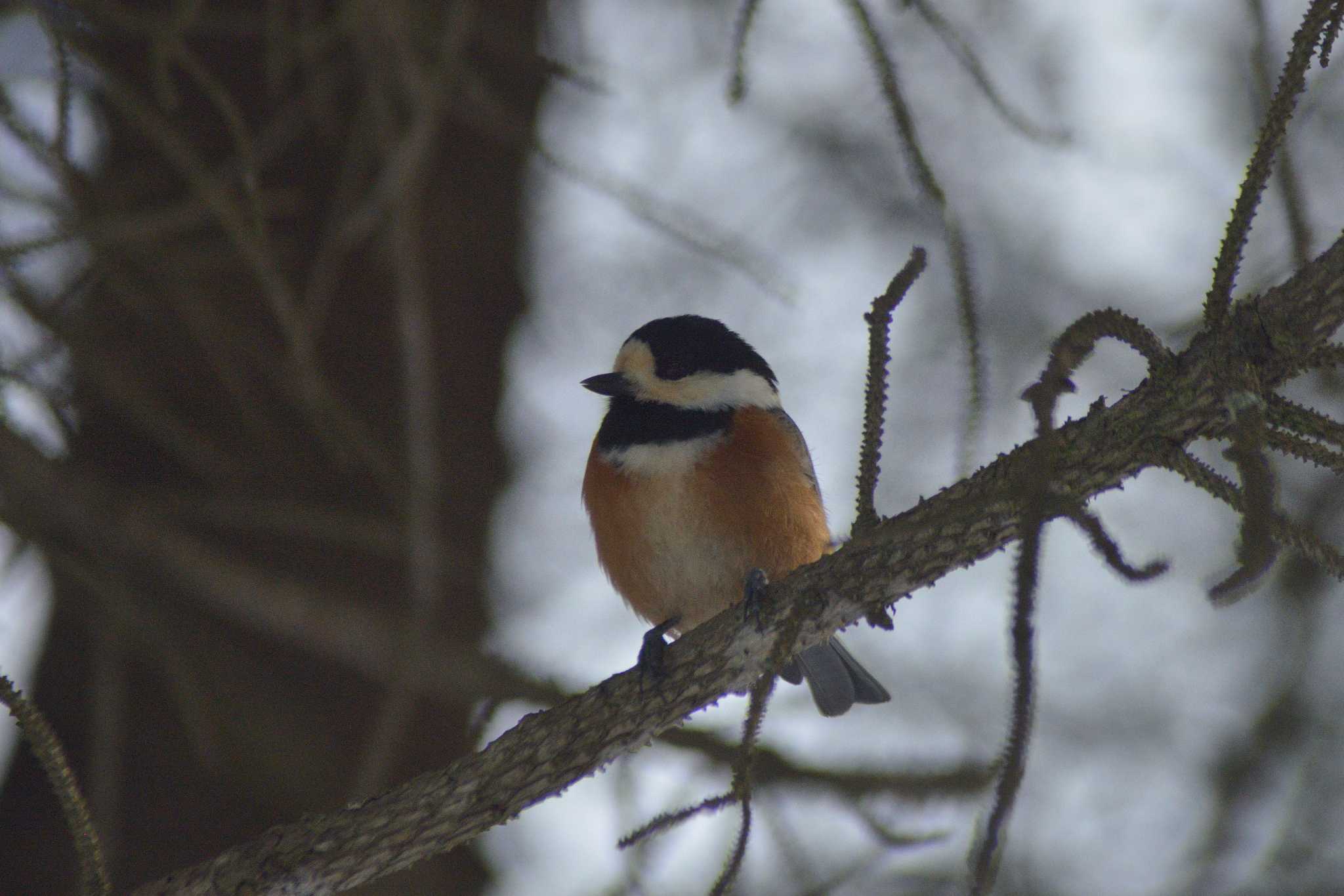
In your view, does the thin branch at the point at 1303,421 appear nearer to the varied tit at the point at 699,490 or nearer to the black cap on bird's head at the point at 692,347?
the varied tit at the point at 699,490

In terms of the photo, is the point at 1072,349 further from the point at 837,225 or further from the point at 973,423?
the point at 837,225

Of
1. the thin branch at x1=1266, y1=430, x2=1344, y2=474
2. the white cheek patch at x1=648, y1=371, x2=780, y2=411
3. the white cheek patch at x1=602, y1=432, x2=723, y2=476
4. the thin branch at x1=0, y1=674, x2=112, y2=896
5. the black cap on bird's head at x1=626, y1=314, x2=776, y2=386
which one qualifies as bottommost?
the thin branch at x1=1266, y1=430, x2=1344, y2=474

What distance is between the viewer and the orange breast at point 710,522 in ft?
11.6

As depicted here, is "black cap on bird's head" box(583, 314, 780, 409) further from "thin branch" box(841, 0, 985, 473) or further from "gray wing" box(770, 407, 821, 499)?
"thin branch" box(841, 0, 985, 473)

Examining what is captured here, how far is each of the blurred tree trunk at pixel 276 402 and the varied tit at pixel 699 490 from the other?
0.60 m

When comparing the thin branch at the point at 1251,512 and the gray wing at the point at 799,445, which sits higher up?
the gray wing at the point at 799,445

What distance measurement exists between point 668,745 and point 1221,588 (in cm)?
218

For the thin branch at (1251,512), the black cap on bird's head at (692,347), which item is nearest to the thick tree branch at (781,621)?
the thin branch at (1251,512)

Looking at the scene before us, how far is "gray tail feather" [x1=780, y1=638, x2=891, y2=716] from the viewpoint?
12.9ft

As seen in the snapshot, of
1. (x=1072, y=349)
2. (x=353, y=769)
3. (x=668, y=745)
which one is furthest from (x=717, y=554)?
(x=1072, y=349)

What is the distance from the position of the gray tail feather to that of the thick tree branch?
4.09ft

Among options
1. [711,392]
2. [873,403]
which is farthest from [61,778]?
[711,392]

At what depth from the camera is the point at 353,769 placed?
4078mm

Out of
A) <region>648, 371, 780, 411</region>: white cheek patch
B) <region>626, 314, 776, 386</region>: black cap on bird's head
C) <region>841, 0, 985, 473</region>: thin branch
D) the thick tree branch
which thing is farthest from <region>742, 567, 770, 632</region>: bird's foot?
<region>626, 314, 776, 386</region>: black cap on bird's head
